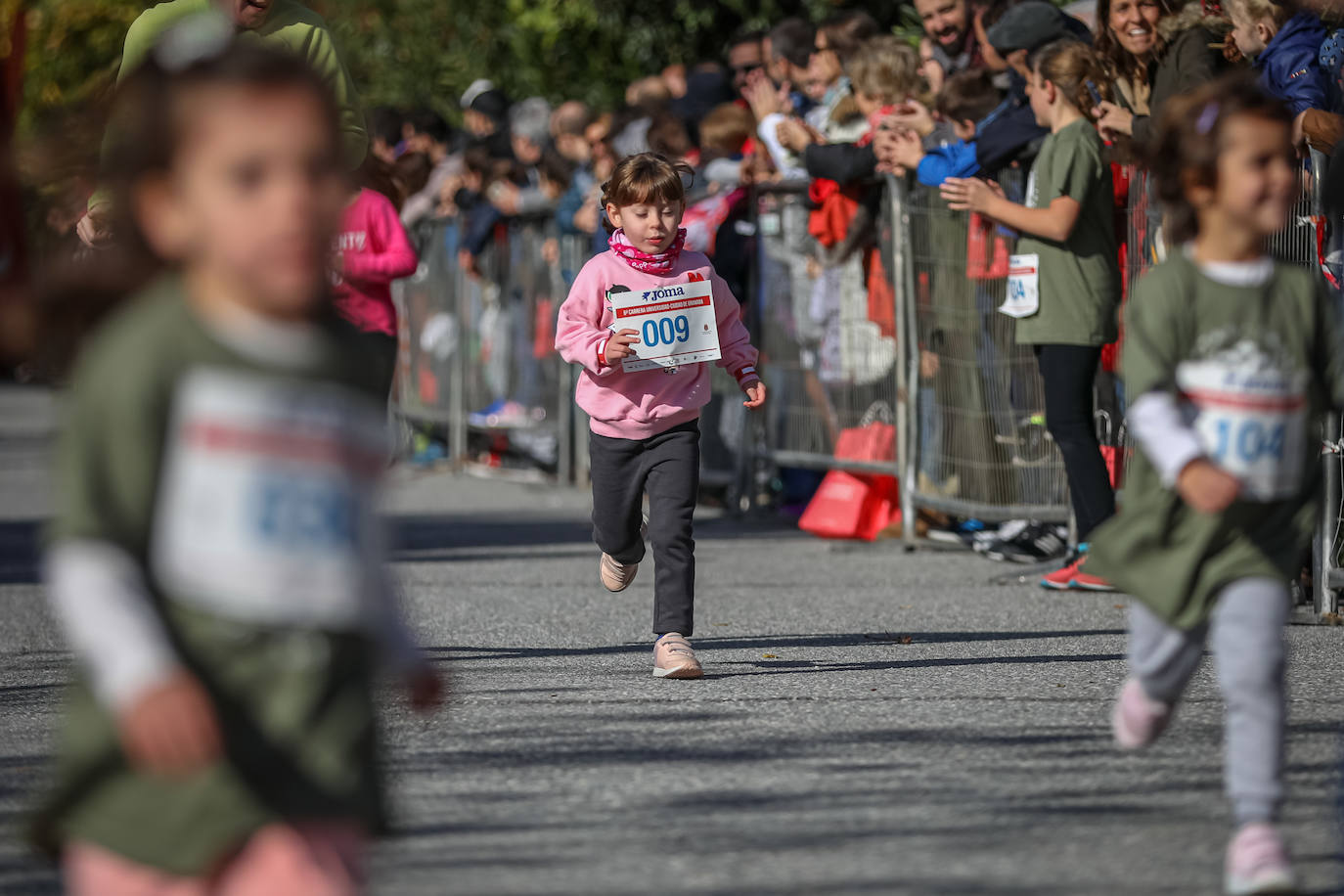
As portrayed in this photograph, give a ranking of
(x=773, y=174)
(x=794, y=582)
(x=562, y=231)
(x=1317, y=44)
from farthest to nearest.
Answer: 1. (x=562, y=231)
2. (x=773, y=174)
3. (x=794, y=582)
4. (x=1317, y=44)

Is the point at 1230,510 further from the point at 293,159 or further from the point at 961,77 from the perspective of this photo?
the point at 961,77

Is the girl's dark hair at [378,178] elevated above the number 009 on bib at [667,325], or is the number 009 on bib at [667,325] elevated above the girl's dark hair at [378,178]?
the girl's dark hair at [378,178]

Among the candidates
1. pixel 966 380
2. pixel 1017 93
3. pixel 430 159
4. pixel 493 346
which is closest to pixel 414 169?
pixel 430 159

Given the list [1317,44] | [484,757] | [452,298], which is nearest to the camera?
[484,757]

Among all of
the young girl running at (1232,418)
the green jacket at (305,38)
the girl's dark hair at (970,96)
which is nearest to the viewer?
the young girl running at (1232,418)

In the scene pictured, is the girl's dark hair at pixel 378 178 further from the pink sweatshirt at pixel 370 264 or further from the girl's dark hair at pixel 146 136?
the girl's dark hair at pixel 146 136

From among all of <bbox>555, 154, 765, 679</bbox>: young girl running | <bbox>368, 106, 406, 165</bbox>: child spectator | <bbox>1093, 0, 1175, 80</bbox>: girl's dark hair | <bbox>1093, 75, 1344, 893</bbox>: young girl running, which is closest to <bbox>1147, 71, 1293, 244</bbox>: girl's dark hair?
<bbox>1093, 75, 1344, 893</bbox>: young girl running

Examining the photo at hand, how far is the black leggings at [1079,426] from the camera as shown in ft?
27.7

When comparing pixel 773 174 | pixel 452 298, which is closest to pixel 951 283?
pixel 773 174

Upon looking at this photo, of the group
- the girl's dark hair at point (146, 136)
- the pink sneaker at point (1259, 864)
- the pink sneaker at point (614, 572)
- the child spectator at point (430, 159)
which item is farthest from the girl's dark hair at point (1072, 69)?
the child spectator at point (430, 159)

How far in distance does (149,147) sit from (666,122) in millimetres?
9912

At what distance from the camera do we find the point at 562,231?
46.7ft

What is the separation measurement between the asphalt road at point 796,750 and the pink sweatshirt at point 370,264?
3.96 ft

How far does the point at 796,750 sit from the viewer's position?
5.63m
